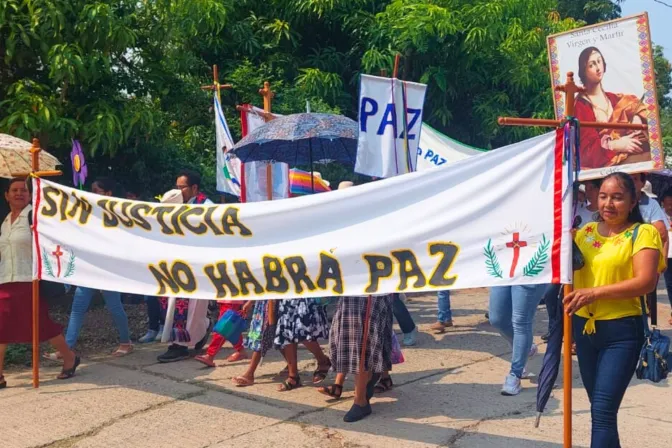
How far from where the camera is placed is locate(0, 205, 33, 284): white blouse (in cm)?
603

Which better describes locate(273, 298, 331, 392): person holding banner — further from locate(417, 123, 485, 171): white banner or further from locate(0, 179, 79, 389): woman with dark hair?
locate(417, 123, 485, 171): white banner

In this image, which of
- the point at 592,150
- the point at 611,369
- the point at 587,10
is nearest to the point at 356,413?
the point at 611,369

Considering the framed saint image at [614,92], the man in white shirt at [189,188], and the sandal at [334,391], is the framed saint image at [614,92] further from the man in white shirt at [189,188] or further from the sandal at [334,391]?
the man in white shirt at [189,188]

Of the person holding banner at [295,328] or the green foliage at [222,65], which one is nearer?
the person holding banner at [295,328]

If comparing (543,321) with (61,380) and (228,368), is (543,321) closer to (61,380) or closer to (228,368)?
(228,368)

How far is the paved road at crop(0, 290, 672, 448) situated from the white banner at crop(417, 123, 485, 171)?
2.78m

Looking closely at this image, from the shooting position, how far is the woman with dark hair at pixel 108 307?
6773 millimetres

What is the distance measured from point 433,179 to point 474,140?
364 inches

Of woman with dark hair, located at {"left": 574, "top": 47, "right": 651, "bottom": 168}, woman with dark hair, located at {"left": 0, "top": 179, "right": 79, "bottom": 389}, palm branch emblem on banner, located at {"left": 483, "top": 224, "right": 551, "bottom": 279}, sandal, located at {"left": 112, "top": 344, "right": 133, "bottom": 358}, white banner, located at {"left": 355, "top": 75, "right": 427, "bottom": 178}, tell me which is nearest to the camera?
palm branch emblem on banner, located at {"left": 483, "top": 224, "right": 551, "bottom": 279}

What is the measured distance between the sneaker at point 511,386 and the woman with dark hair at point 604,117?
177cm

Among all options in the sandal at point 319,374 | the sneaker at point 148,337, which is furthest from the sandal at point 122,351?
the sandal at point 319,374

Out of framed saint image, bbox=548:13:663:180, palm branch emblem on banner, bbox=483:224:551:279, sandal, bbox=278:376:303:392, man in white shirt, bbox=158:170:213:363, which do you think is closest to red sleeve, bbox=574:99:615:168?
framed saint image, bbox=548:13:663:180

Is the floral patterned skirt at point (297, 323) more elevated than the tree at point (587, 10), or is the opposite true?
the tree at point (587, 10)

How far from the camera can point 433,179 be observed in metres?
4.40
